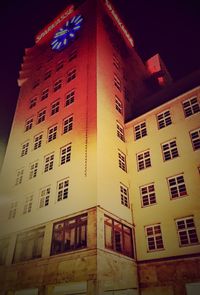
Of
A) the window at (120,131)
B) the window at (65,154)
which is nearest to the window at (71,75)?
the window at (120,131)

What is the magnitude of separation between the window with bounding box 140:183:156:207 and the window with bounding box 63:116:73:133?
896 cm

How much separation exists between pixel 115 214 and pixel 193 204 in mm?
5684

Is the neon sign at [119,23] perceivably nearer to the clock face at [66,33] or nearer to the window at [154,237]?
the clock face at [66,33]

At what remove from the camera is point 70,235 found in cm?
1719

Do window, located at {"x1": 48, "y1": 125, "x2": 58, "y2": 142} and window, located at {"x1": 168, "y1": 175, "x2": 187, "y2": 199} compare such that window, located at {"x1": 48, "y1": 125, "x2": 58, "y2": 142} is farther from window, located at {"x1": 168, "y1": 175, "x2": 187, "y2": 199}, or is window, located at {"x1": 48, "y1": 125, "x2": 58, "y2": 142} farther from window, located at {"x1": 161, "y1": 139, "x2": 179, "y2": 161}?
window, located at {"x1": 168, "y1": 175, "x2": 187, "y2": 199}

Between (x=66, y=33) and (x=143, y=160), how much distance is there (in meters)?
24.3

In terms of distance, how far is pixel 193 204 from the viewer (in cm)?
1756

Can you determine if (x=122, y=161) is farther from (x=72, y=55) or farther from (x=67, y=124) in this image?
(x=72, y=55)

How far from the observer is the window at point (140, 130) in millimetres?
23730

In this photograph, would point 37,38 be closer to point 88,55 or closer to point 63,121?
point 88,55

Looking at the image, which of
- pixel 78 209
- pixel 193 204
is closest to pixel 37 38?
pixel 78 209

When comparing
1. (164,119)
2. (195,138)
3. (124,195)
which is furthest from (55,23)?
(124,195)

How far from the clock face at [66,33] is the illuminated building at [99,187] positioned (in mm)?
4415

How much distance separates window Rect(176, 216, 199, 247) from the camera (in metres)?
16.7
